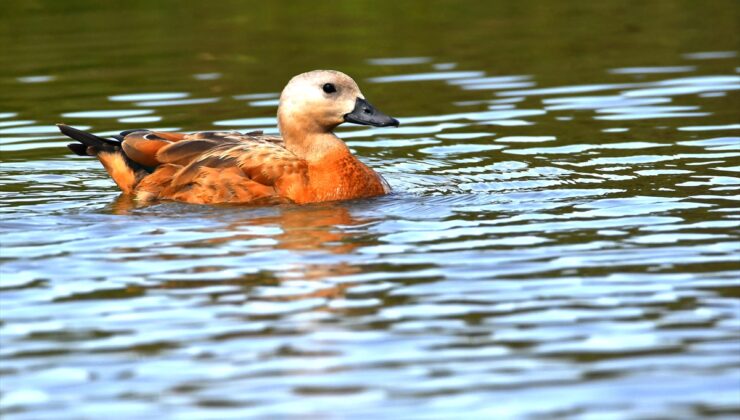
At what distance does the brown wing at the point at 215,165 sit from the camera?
11.2 meters

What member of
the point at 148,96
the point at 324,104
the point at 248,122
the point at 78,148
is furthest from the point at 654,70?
the point at 78,148

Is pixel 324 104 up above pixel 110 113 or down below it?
above

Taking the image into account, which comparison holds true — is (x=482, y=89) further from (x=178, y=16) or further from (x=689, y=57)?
(x=178, y=16)

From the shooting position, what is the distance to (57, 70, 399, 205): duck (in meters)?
11.2

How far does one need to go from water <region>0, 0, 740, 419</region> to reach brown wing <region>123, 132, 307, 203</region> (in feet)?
1.06

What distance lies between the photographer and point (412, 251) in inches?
362

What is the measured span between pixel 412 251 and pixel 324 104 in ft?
8.93

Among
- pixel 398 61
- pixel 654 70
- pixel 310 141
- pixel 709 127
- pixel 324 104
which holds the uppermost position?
pixel 324 104

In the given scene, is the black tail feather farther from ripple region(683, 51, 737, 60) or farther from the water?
ripple region(683, 51, 737, 60)

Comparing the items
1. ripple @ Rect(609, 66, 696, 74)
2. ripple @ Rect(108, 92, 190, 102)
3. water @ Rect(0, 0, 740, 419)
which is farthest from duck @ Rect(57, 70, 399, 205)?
ripple @ Rect(609, 66, 696, 74)

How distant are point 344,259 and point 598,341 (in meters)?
2.26

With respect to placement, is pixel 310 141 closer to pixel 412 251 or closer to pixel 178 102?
pixel 412 251

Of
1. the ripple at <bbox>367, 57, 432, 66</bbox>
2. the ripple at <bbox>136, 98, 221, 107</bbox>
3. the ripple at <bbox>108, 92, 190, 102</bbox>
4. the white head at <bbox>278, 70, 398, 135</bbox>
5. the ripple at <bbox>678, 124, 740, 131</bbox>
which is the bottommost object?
the ripple at <bbox>678, 124, 740, 131</bbox>

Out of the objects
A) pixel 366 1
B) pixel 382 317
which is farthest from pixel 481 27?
pixel 382 317
